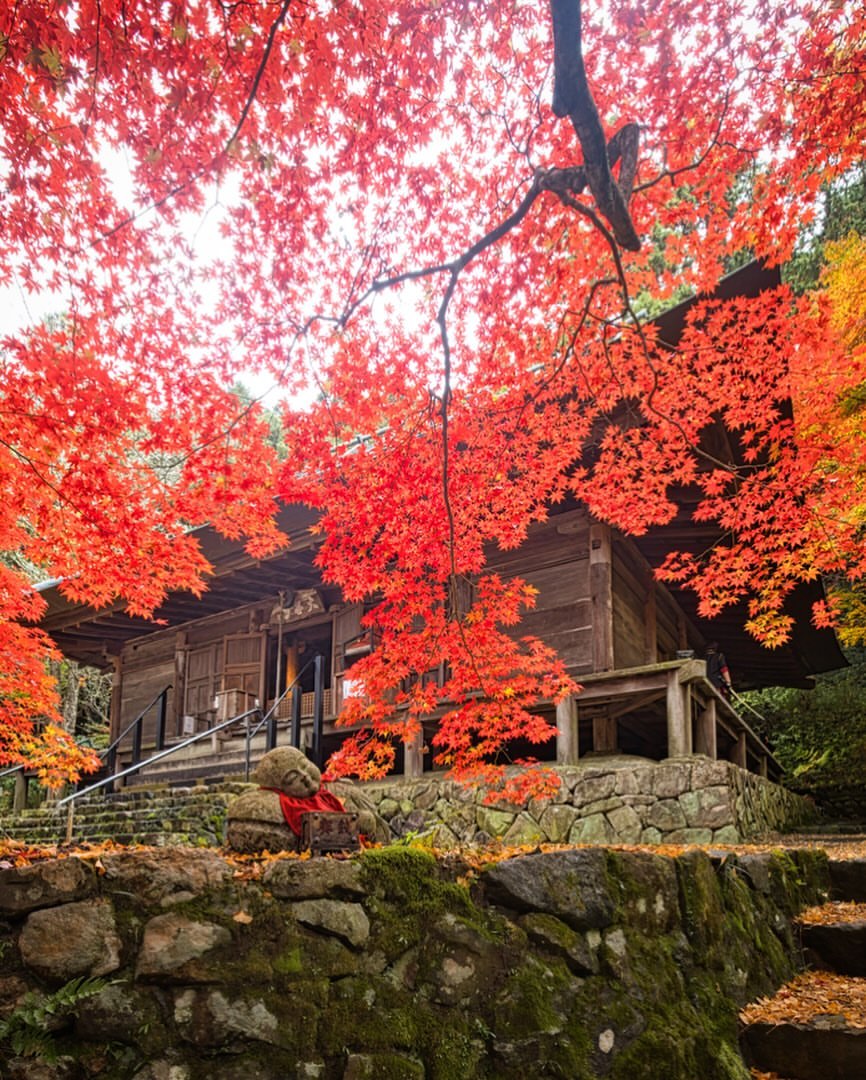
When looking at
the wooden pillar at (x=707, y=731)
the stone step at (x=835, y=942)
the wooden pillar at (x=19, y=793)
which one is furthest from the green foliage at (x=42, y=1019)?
the wooden pillar at (x=19, y=793)

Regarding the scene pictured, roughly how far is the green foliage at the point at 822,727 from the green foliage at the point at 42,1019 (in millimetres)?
18171

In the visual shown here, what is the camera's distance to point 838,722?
1794 centimetres

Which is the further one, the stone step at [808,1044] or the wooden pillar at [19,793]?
the wooden pillar at [19,793]

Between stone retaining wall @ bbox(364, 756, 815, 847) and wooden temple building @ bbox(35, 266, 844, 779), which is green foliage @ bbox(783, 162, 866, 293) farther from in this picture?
stone retaining wall @ bbox(364, 756, 815, 847)

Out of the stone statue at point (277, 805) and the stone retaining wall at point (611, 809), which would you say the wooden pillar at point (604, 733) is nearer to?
the stone retaining wall at point (611, 809)

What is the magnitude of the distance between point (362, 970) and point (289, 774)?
1.49 meters

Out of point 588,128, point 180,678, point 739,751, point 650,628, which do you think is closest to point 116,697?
point 180,678

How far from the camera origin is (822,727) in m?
18.1

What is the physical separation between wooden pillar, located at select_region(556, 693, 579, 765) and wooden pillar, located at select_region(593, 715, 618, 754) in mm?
995

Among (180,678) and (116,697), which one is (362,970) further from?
(116,697)

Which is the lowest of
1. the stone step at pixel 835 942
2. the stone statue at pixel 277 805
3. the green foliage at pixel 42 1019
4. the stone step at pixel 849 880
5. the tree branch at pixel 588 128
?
the stone step at pixel 835 942

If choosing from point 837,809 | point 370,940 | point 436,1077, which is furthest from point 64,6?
point 837,809

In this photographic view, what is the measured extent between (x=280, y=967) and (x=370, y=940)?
0.42m

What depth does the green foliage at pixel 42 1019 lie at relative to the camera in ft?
7.55
